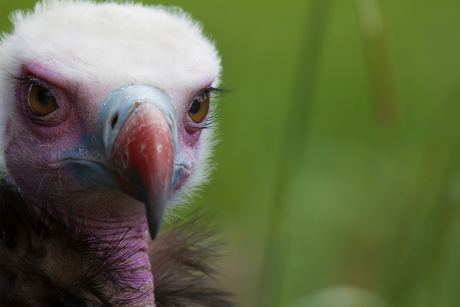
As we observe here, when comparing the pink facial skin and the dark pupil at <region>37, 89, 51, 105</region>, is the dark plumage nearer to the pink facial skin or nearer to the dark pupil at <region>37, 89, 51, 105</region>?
the pink facial skin

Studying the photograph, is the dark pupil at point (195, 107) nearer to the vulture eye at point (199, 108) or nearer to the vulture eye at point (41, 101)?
the vulture eye at point (199, 108)

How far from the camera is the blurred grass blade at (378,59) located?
145 cm

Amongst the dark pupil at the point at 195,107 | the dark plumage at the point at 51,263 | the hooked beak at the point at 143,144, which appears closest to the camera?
the hooked beak at the point at 143,144

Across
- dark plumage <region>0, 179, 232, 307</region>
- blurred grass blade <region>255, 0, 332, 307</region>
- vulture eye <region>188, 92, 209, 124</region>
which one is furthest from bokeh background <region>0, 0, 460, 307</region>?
dark plumage <region>0, 179, 232, 307</region>

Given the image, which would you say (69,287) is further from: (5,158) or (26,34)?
(26,34)

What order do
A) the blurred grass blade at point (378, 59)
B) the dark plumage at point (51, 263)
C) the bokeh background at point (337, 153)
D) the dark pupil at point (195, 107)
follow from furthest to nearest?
the bokeh background at point (337, 153), the blurred grass blade at point (378, 59), the dark pupil at point (195, 107), the dark plumage at point (51, 263)

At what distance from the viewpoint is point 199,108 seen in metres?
1.34

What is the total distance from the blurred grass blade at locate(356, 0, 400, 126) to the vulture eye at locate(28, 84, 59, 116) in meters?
0.76

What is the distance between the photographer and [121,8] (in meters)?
1.29

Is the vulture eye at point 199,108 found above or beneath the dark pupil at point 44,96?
above

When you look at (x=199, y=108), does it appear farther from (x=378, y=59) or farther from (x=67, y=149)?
(x=378, y=59)

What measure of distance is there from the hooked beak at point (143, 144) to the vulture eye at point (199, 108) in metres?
0.21

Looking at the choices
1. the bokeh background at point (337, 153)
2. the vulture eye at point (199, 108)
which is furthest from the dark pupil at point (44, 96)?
the bokeh background at point (337, 153)

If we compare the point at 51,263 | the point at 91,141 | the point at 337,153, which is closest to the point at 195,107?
the point at 91,141
